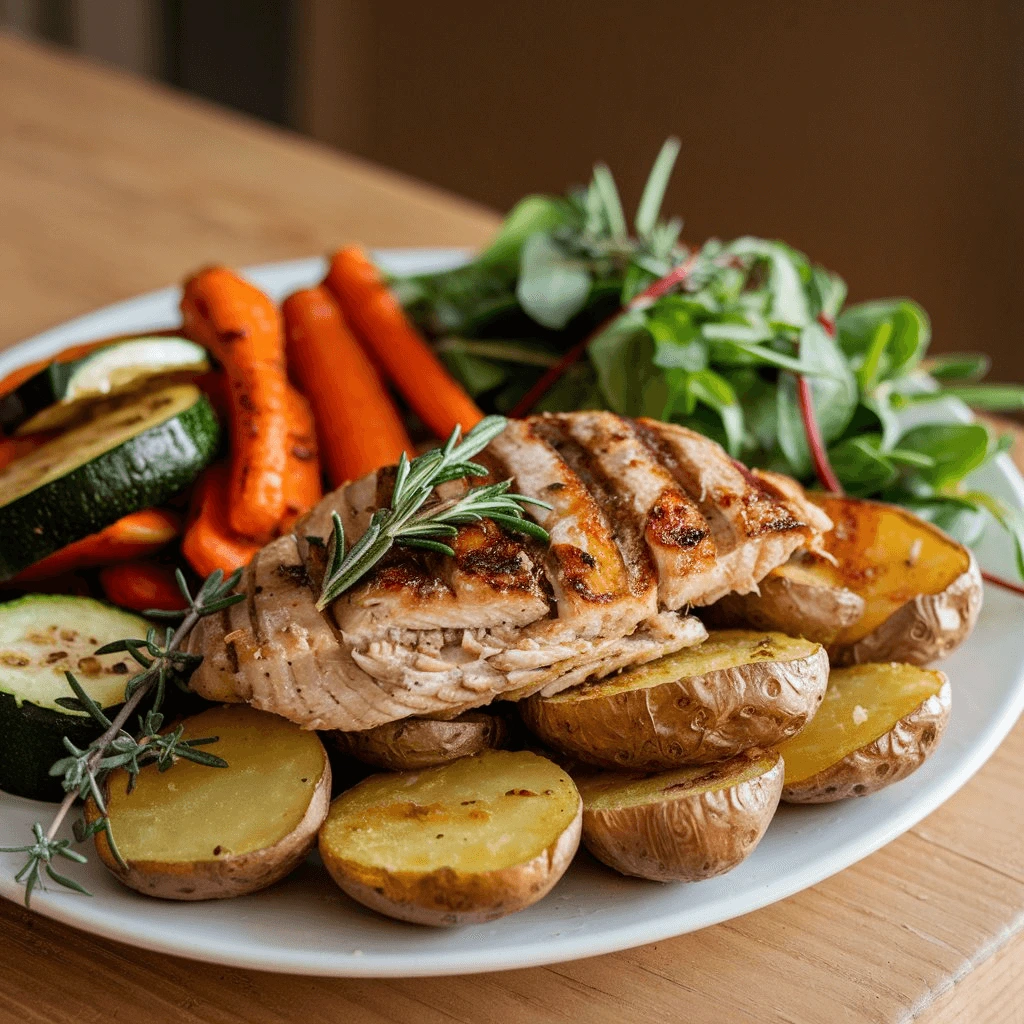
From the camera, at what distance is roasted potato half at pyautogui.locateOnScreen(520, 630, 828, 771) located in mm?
1886

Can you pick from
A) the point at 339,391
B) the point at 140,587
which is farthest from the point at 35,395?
the point at 339,391

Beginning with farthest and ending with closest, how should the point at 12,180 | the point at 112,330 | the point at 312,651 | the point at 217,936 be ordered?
the point at 12,180 → the point at 112,330 → the point at 312,651 → the point at 217,936

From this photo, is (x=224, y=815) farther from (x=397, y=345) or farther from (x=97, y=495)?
(x=397, y=345)

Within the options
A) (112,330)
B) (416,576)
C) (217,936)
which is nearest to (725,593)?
(416,576)

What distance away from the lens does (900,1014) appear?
1.80m

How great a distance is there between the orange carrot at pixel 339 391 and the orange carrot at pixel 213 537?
330mm

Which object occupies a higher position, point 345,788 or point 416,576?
point 416,576

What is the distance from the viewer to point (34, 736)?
77.0 inches

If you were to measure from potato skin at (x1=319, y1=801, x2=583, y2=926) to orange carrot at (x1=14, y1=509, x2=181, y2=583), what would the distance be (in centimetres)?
97

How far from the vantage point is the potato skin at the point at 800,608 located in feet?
7.11

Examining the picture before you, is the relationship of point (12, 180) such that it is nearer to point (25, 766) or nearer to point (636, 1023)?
point (25, 766)

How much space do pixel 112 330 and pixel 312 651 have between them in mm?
1861

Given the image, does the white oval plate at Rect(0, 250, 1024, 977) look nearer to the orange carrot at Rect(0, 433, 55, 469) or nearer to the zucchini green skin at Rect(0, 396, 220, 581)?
the zucchini green skin at Rect(0, 396, 220, 581)

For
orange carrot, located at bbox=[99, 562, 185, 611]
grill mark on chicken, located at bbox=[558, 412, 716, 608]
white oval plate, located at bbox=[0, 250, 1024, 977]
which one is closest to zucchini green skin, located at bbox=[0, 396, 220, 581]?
orange carrot, located at bbox=[99, 562, 185, 611]
